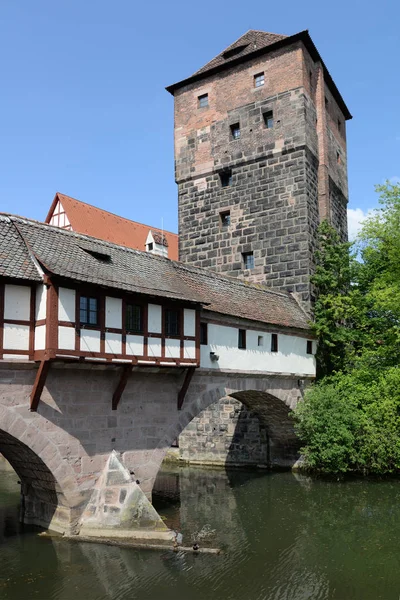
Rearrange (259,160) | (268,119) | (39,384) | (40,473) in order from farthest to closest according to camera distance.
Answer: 1. (268,119)
2. (259,160)
3. (40,473)
4. (39,384)

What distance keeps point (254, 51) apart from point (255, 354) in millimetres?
15528

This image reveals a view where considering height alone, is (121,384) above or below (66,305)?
below

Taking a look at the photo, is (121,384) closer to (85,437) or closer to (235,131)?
(85,437)

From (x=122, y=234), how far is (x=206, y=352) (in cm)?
1913

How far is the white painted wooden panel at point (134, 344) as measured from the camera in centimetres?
1412

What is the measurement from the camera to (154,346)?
1483cm

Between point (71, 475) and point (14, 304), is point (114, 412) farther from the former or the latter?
point (14, 304)

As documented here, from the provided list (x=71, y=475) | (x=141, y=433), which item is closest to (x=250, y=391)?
(x=141, y=433)

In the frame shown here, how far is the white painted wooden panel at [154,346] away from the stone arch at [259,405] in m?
2.53

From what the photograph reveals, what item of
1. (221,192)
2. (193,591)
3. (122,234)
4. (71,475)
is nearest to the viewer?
(193,591)

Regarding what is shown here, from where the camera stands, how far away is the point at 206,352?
17.5 m

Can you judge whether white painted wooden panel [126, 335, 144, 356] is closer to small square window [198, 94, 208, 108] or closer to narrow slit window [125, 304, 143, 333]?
narrow slit window [125, 304, 143, 333]

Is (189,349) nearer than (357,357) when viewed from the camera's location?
Yes

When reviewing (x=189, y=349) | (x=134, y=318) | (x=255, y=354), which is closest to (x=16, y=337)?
(x=134, y=318)
